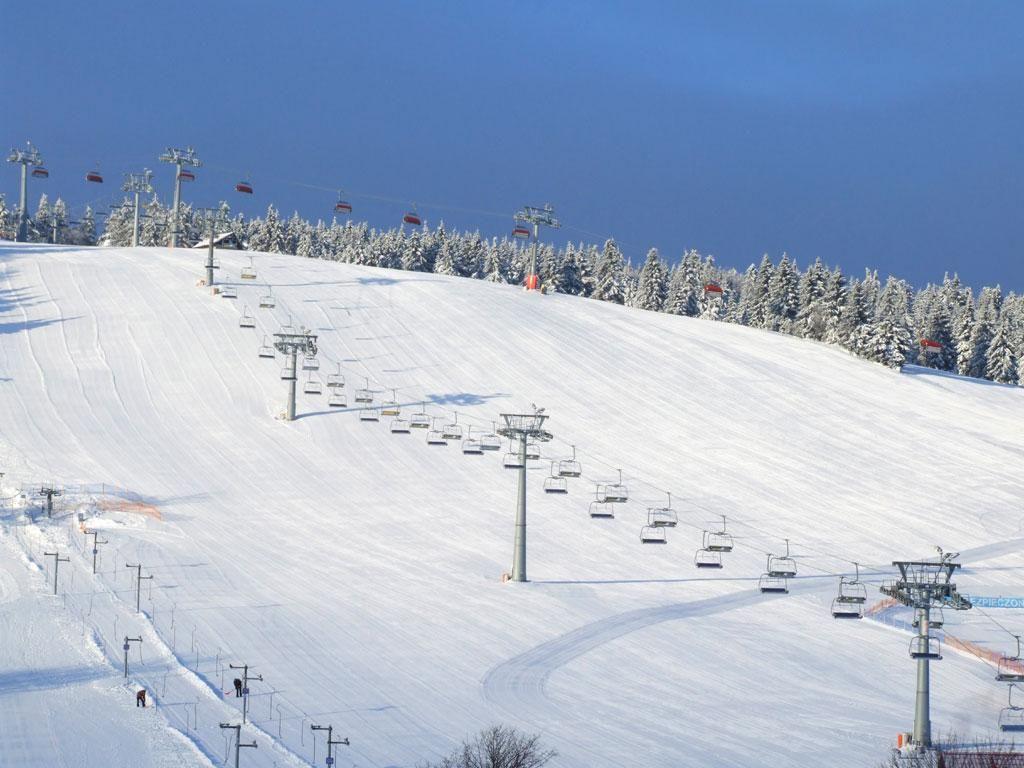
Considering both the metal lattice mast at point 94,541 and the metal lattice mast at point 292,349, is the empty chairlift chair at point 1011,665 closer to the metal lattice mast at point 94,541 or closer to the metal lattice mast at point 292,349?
the metal lattice mast at point 94,541

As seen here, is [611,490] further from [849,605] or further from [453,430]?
[849,605]

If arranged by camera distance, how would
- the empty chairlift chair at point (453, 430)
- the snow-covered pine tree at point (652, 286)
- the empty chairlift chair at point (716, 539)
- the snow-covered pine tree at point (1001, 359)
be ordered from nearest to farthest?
the empty chairlift chair at point (716, 539), the empty chairlift chair at point (453, 430), the snow-covered pine tree at point (1001, 359), the snow-covered pine tree at point (652, 286)

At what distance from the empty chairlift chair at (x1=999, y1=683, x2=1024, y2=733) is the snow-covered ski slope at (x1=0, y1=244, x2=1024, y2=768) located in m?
0.56

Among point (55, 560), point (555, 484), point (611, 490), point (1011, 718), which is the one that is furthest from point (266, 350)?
point (1011, 718)

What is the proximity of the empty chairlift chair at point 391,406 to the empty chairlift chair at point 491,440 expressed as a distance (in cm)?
476

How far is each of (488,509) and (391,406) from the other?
44.5 feet

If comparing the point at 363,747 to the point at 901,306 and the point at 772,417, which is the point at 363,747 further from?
the point at 901,306

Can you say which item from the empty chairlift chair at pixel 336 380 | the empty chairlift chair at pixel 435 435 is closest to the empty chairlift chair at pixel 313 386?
the empty chairlift chair at pixel 336 380

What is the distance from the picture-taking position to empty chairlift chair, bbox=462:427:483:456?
6160cm

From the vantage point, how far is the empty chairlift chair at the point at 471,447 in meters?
61.6

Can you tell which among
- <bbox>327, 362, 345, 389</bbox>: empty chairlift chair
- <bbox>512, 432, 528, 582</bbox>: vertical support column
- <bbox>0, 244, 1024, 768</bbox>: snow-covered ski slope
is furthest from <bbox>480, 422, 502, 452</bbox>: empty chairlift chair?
<bbox>512, 432, 528, 582</bbox>: vertical support column

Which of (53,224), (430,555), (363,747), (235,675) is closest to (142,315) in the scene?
(430,555)

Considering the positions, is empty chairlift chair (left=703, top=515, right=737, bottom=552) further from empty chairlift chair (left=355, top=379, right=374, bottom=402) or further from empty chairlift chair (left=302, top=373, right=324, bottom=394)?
empty chairlift chair (left=302, top=373, right=324, bottom=394)

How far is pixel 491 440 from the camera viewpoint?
209 ft
